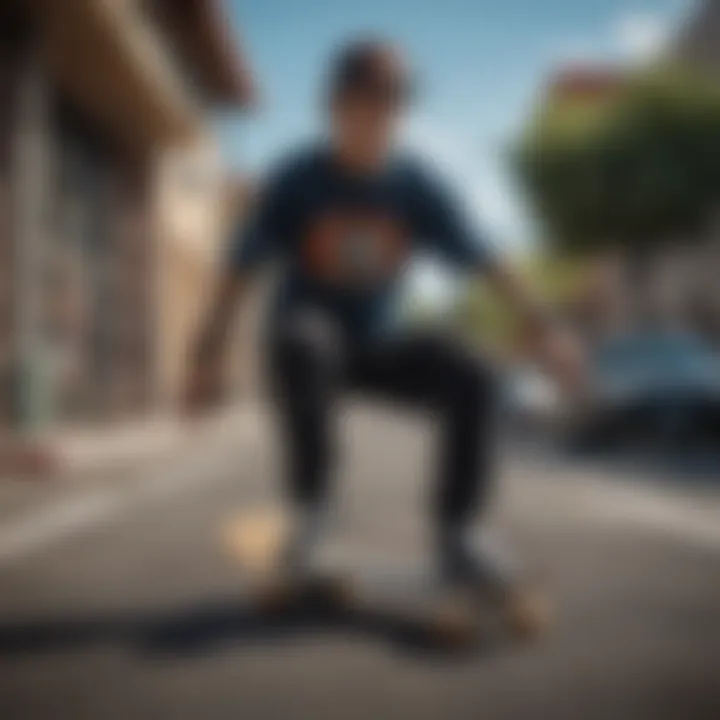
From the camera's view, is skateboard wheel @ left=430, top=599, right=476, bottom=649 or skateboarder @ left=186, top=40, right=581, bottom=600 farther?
skateboard wheel @ left=430, top=599, right=476, bottom=649

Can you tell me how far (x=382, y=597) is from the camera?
5.53 feet

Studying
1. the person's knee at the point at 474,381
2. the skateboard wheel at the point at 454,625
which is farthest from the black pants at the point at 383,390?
the skateboard wheel at the point at 454,625

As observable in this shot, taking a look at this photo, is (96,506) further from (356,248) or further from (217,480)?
(356,248)

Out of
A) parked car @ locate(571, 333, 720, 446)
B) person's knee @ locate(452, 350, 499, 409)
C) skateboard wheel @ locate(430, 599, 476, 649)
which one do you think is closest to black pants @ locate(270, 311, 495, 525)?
person's knee @ locate(452, 350, 499, 409)

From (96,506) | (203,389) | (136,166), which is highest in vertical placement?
(136,166)

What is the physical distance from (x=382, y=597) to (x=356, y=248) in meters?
Result: 0.64

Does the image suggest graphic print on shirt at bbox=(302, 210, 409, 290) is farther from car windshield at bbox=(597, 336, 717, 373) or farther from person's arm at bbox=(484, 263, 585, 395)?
car windshield at bbox=(597, 336, 717, 373)

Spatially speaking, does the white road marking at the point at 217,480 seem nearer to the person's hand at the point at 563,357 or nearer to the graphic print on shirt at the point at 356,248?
the graphic print on shirt at the point at 356,248

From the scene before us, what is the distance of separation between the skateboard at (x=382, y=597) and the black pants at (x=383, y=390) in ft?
0.66

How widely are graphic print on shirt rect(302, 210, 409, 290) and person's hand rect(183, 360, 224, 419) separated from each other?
134 millimetres

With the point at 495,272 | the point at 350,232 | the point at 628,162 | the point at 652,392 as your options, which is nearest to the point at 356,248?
the point at 350,232

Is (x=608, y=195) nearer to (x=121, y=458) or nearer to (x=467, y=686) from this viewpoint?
(x=467, y=686)

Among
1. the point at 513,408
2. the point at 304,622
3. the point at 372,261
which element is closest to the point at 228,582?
the point at 304,622

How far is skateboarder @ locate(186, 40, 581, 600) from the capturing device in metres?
1.11
